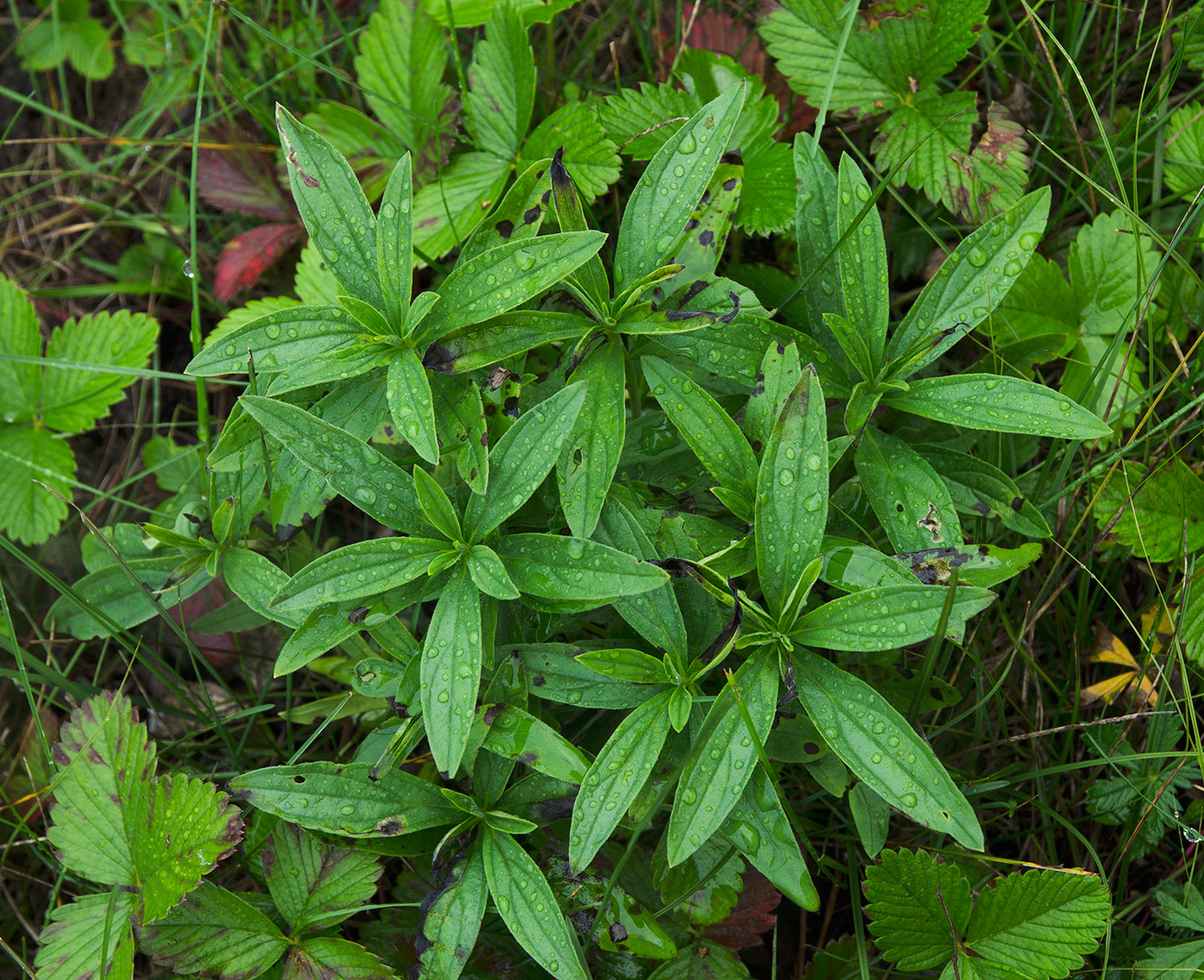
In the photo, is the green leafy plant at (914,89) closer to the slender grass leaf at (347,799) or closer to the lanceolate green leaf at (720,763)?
the lanceolate green leaf at (720,763)

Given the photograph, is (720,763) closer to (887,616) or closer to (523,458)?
(887,616)

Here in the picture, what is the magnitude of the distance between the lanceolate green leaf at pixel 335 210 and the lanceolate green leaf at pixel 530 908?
105 centimetres

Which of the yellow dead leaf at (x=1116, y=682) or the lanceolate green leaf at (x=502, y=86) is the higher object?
the lanceolate green leaf at (x=502, y=86)

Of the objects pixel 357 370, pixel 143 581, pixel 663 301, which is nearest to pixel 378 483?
pixel 357 370

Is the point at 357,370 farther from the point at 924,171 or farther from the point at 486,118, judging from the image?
the point at 924,171

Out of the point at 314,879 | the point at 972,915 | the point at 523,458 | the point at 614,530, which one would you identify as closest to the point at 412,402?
the point at 523,458

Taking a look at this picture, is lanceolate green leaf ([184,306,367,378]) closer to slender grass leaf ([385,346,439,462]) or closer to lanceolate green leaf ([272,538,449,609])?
slender grass leaf ([385,346,439,462])

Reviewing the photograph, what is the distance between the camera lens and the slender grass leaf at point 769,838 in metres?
1.55

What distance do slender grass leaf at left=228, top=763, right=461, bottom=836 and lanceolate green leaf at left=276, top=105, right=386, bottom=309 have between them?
0.89 m

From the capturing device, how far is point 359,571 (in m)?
1.56

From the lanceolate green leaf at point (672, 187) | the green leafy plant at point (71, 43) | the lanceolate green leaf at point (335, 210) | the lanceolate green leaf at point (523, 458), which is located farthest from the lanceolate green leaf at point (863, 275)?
the green leafy plant at point (71, 43)

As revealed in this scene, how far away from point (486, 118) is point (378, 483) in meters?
1.21

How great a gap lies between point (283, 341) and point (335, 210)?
0.88 feet

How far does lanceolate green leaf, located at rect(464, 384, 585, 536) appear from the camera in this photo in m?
1.54
